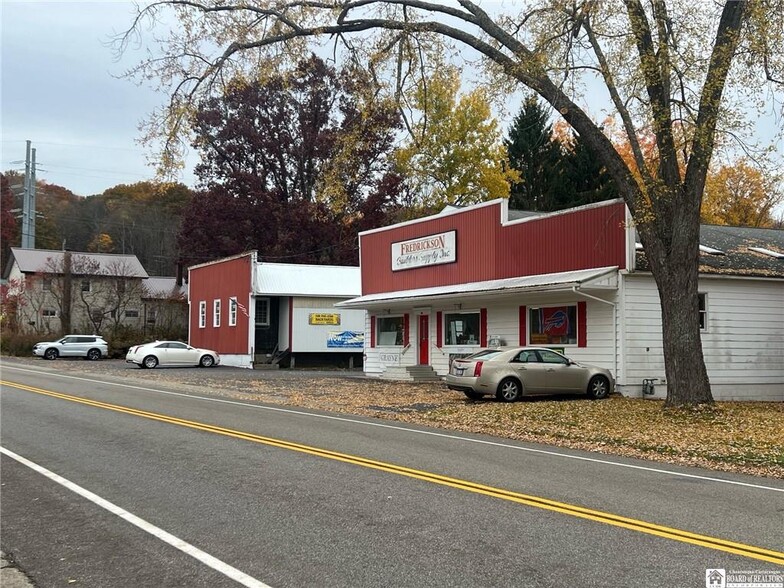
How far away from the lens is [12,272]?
221 ft

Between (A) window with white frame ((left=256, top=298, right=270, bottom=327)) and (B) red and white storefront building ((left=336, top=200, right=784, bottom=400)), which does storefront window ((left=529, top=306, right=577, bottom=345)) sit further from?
(A) window with white frame ((left=256, top=298, right=270, bottom=327))

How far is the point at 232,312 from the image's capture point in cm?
4216

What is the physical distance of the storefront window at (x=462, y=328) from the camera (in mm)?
26719

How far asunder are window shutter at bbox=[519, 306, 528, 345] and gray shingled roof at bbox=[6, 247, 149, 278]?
41.9 metres

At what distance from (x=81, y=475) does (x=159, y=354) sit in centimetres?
2926

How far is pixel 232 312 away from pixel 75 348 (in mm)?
12057

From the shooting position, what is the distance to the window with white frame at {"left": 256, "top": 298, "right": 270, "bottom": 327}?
42250 mm

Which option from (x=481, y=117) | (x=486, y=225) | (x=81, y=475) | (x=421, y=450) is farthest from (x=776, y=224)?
(x=81, y=475)

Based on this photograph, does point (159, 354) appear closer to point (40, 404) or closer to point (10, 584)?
point (40, 404)

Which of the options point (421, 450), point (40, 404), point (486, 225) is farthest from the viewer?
point (486, 225)

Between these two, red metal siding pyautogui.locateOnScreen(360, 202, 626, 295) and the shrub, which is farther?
the shrub

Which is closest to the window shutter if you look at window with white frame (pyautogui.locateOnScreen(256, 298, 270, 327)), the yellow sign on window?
the yellow sign on window

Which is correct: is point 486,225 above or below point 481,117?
below
